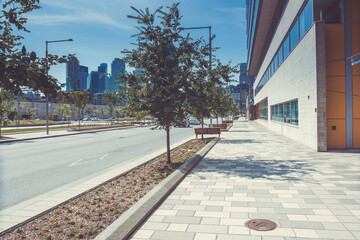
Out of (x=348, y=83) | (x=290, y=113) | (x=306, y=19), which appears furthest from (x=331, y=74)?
(x=290, y=113)

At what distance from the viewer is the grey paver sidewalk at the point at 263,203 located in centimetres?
412

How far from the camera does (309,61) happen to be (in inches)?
518

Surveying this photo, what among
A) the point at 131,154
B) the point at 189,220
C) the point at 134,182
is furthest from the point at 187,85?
the point at 189,220

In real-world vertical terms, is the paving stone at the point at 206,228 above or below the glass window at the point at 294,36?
below

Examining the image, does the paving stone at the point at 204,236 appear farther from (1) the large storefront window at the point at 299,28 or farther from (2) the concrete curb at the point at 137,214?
(1) the large storefront window at the point at 299,28

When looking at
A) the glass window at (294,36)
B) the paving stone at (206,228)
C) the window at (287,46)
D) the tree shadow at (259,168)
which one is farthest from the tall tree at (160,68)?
the window at (287,46)

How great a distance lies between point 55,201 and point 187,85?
18.2 ft

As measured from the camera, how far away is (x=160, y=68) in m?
9.42

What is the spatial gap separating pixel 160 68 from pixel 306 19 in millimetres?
8994

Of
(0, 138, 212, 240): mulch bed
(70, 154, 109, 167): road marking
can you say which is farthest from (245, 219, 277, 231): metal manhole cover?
(70, 154, 109, 167): road marking

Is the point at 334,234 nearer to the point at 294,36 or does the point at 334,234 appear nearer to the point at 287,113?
the point at 294,36

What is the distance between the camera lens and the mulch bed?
13.8ft

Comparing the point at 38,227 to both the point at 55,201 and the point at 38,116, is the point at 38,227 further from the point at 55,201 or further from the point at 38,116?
the point at 38,116

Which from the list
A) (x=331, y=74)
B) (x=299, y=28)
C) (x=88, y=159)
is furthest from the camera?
(x=299, y=28)
